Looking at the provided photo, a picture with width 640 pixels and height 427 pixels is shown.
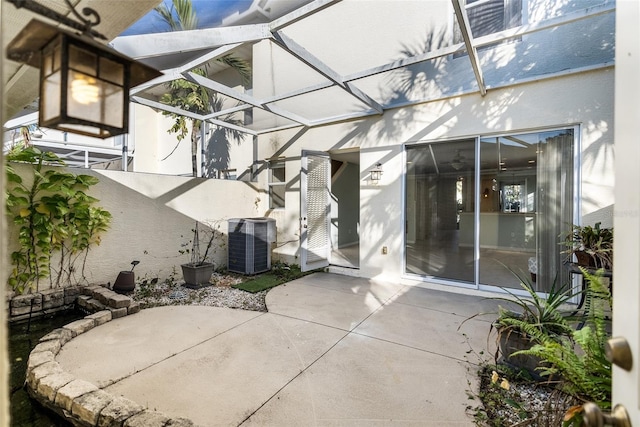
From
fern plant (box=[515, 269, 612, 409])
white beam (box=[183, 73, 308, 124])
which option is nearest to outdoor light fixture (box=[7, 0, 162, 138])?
fern plant (box=[515, 269, 612, 409])

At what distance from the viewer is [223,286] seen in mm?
4699

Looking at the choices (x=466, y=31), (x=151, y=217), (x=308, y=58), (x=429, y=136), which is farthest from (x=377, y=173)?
(x=151, y=217)

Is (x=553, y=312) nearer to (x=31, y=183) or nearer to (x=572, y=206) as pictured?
(x=572, y=206)

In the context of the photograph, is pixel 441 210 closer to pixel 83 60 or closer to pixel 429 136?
pixel 429 136

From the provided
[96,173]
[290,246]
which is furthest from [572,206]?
[96,173]

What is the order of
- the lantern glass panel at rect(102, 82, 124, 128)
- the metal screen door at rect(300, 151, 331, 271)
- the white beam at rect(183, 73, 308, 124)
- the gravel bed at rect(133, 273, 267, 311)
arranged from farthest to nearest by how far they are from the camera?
the metal screen door at rect(300, 151, 331, 271)
the gravel bed at rect(133, 273, 267, 311)
the white beam at rect(183, 73, 308, 124)
the lantern glass panel at rect(102, 82, 124, 128)

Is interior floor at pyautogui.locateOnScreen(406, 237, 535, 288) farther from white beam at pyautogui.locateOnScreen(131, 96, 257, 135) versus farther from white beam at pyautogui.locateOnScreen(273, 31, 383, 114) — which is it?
white beam at pyautogui.locateOnScreen(131, 96, 257, 135)

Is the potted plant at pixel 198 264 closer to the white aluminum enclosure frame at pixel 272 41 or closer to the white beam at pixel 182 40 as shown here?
the white aluminum enclosure frame at pixel 272 41

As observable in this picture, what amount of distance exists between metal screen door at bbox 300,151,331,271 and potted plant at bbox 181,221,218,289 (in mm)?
1675

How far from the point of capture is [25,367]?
7.68 feet

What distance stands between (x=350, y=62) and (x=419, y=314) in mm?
4369

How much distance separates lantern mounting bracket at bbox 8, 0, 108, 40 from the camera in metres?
0.69

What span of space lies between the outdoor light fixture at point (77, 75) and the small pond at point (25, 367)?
6.91ft

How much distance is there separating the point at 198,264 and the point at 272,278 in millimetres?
1303
